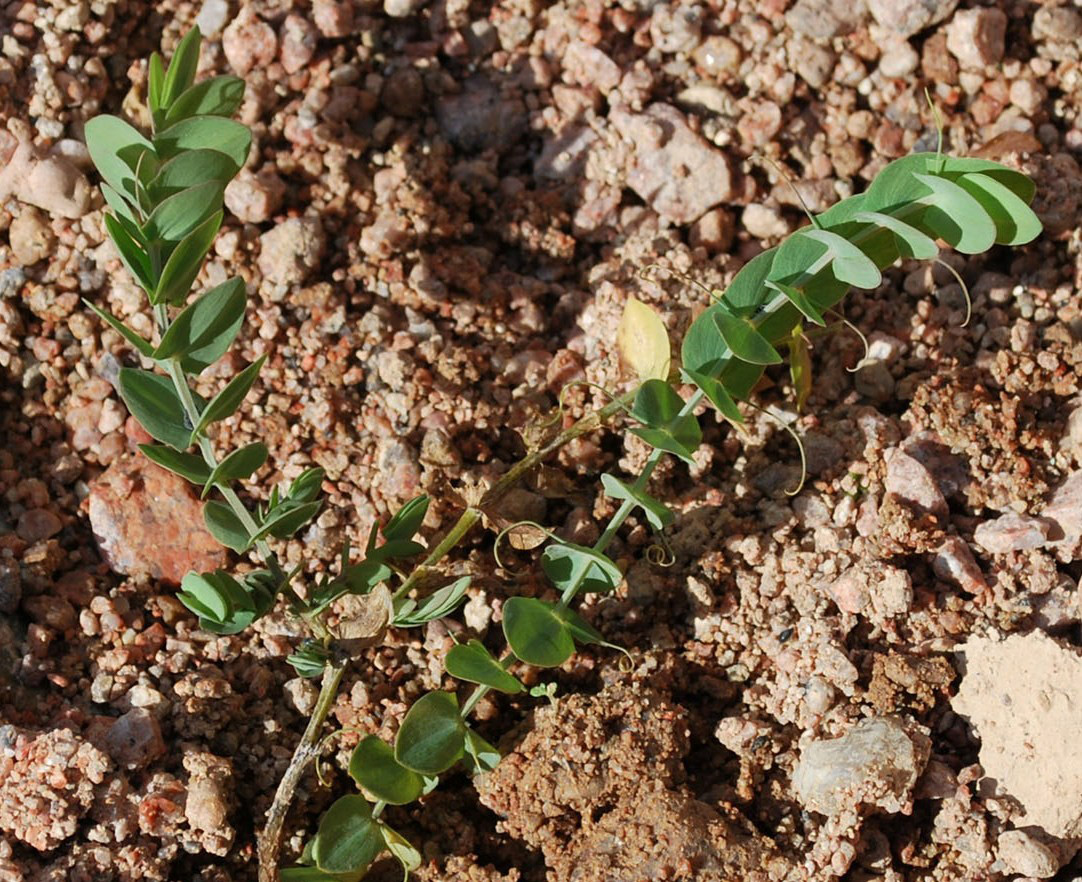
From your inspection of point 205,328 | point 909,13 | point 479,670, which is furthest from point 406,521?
point 909,13

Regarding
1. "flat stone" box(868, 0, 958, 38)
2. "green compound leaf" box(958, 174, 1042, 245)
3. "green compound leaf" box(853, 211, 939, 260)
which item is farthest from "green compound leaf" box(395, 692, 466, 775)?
"flat stone" box(868, 0, 958, 38)

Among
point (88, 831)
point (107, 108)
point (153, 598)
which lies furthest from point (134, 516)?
point (107, 108)

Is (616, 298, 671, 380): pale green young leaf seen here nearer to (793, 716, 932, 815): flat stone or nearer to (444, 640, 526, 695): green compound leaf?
(444, 640, 526, 695): green compound leaf

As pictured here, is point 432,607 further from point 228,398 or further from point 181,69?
point 181,69

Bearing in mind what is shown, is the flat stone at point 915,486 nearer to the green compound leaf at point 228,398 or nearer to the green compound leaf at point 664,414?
the green compound leaf at point 664,414

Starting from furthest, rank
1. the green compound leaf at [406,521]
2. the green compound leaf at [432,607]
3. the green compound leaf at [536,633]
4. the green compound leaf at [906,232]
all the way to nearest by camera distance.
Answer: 1. the green compound leaf at [406,521]
2. the green compound leaf at [432,607]
3. the green compound leaf at [536,633]
4. the green compound leaf at [906,232]

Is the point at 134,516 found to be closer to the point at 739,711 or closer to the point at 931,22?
the point at 739,711

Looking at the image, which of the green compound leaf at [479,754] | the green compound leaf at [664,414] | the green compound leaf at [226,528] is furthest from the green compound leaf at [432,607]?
the green compound leaf at [664,414]
